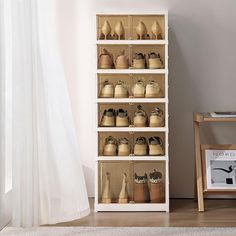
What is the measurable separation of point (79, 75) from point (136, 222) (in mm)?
1405

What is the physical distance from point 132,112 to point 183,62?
0.62 m

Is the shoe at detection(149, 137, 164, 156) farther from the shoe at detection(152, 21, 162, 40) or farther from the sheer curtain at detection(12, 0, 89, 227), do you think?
the shoe at detection(152, 21, 162, 40)

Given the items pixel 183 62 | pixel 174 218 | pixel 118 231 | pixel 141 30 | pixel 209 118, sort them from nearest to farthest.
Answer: pixel 118 231 → pixel 174 218 → pixel 209 118 → pixel 141 30 → pixel 183 62

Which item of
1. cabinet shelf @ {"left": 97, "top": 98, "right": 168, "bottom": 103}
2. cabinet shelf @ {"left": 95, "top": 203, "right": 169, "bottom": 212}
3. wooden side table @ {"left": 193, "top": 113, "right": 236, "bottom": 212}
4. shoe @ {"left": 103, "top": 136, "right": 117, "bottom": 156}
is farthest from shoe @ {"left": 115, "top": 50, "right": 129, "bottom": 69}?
cabinet shelf @ {"left": 95, "top": 203, "right": 169, "bottom": 212}

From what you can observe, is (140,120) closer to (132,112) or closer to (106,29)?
(132,112)

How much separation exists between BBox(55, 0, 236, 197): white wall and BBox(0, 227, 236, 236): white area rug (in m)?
1.13

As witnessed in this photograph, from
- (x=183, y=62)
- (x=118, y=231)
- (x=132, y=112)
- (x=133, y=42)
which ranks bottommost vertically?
(x=118, y=231)

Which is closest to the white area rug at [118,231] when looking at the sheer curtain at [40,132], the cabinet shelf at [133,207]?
the sheer curtain at [40,132]

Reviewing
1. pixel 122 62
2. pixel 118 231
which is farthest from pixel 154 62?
pixel 118 231

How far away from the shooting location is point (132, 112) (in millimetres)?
4527

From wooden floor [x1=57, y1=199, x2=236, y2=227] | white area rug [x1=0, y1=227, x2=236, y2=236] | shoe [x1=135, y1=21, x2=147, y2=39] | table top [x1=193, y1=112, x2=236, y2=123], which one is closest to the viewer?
white area rug [x1=0, y1=227, x2=236, y2=236]

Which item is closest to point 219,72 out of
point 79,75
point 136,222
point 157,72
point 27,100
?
point 157,72

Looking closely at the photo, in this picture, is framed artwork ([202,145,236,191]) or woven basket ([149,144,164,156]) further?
framed artwork ([202,145,236,191])

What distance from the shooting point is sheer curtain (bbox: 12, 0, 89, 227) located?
362cm
